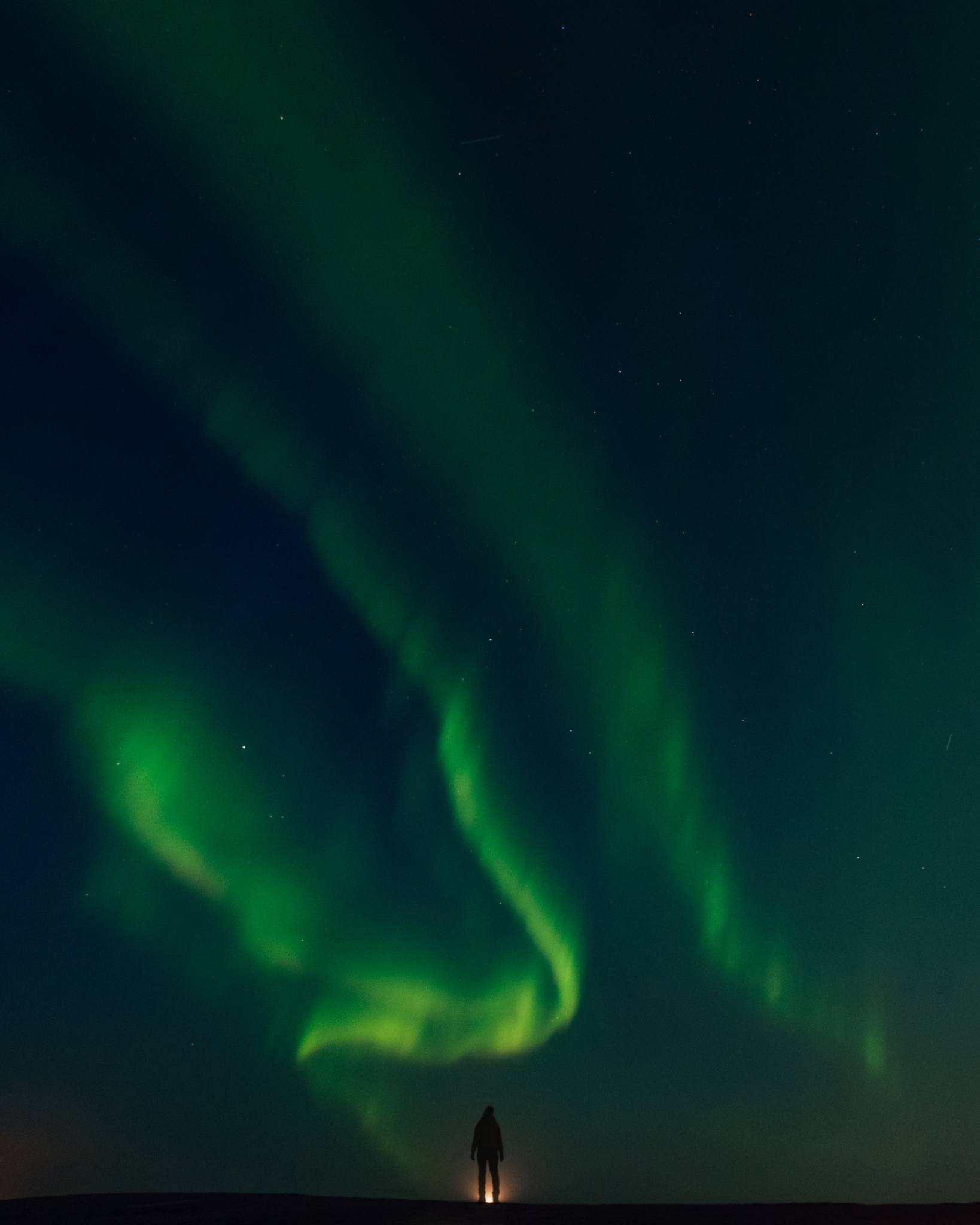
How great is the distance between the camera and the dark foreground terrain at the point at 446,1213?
15.9m

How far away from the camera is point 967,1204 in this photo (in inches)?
686

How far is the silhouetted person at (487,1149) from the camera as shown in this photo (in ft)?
77.1

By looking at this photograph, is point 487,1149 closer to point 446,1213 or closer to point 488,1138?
point 488,1138

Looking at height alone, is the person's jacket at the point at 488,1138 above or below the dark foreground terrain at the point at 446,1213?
above

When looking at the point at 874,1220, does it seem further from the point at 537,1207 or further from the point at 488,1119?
the point at 488,1119

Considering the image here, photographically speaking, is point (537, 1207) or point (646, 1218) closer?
point (646, 1218)

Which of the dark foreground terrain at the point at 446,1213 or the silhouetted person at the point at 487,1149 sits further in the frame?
the silhouetted person at the point at 487,1149

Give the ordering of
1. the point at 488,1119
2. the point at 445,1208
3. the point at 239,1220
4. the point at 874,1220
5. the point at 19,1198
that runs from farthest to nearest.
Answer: the point at 488,1119, the point at 19,1198, the point at 445,1208, the point at 239,1220, the point at 874,1220

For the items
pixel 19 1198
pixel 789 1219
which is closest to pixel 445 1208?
pixel 789 1219

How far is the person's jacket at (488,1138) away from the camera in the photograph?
77.6 feet

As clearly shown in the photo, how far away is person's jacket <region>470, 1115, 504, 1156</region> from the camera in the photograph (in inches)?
931

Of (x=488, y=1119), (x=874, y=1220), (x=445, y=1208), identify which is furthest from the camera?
(x=488, y=1119)

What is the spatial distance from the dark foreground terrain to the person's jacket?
3.96 meters

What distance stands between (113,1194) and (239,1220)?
6.73m
